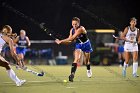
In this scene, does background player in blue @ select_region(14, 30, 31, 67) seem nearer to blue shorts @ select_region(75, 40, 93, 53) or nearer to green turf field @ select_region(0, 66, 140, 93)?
green turf field @ select_region(0, 66, 140, 93)

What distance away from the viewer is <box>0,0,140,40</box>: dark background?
2517 centimetres

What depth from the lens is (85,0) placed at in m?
25.8

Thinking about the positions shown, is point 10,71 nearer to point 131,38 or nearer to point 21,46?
point 131,38

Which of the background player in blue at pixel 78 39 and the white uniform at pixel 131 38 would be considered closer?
the background player in blue at pixel 78 39

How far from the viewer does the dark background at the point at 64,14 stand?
25.2 metres

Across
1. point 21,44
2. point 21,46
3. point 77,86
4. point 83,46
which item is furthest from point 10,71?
point 21,44

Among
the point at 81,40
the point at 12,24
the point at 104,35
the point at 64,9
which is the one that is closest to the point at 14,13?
the point at 12,24

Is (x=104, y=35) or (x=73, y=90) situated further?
(x=104, y=35)

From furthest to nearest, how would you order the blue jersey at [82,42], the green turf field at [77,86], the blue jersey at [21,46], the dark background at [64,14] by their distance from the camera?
the dark background at [64,14], the blue jersey at [21,46], the blue jersey at [82,42], the green turf field at [77,86]

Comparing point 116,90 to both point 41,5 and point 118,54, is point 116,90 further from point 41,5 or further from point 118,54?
point 41,5

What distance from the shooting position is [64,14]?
25.8 meters

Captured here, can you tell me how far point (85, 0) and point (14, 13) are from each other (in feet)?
14.1

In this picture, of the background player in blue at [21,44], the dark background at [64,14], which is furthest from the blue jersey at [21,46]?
the dark background at [64,14]

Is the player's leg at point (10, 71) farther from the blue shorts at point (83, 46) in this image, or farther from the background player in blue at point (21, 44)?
the background player in blue at point (21, 44)
